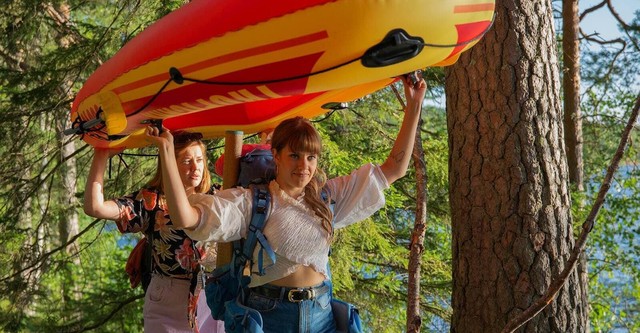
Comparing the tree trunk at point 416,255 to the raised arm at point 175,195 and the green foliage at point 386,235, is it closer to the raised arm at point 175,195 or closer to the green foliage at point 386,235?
the raised arm at point 175,195

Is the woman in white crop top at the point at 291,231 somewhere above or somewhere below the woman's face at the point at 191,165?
below

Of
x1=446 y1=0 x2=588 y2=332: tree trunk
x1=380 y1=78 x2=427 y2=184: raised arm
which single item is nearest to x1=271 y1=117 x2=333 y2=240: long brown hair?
x1=380 y1=78 x2=427 y2=184: raised arm

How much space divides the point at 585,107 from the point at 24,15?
7.24m

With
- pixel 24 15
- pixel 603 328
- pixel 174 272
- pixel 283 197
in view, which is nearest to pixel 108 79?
pixel 283 197

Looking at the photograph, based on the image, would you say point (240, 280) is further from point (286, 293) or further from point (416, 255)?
point (416, 255)

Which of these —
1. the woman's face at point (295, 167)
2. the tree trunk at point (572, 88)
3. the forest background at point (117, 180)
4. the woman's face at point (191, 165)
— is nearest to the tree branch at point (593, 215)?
the woman's face at point (295, 167)

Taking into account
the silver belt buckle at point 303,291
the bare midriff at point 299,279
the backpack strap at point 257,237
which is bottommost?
the silver belt buckle at point 303,291

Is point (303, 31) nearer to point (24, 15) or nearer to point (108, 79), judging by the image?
point (108, 79)

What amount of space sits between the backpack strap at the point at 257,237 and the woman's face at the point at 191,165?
0.59 metres

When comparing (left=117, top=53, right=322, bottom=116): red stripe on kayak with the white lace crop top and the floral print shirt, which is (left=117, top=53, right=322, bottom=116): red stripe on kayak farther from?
the floral print shirt

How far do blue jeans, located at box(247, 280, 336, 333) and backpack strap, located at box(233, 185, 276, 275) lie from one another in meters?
0.09

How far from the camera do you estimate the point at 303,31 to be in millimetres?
1889

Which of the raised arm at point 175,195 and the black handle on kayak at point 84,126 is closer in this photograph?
the raised arm at point 175,195

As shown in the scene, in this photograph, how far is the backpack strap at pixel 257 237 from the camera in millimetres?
2182
